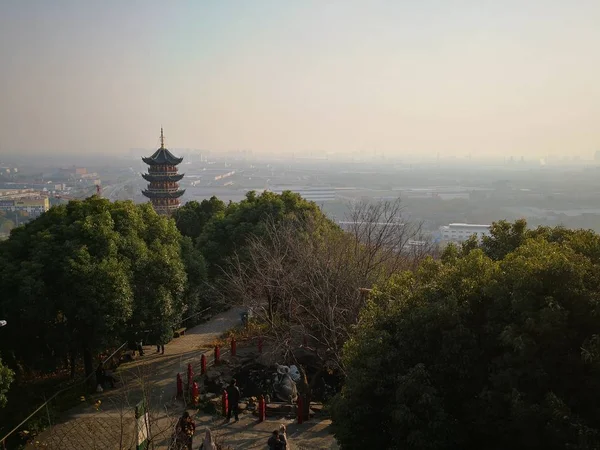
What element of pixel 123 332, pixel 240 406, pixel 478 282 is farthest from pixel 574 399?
pixel 123 332

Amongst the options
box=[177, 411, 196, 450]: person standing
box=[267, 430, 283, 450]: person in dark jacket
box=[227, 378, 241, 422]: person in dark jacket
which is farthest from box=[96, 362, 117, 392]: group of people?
box=[267, 430, 283, 450]: person in dark jacket

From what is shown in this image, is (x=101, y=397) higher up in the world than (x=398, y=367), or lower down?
lower down

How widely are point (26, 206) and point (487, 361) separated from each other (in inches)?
2699

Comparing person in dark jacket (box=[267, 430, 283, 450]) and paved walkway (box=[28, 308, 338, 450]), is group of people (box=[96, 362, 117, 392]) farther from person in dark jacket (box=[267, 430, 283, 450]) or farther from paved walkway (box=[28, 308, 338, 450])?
person in dark jacket (box=[267, 430, 283, 450])

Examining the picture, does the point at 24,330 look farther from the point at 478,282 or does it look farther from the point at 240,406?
the point at 478,282

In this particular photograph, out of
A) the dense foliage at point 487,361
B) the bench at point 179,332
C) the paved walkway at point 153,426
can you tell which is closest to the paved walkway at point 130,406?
the paved walkway at point 153,426

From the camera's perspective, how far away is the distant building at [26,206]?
202ft

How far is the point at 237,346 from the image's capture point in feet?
44.5

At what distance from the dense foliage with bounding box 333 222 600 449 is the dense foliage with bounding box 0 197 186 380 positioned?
5729 mm

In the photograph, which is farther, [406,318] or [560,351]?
[406,318]

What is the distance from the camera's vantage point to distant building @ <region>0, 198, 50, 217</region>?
61.5 metres

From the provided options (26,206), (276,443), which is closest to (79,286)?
(276,443)

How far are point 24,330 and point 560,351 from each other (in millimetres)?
9092

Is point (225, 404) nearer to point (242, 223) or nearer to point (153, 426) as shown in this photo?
point (153, 426)
